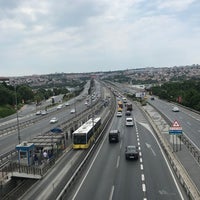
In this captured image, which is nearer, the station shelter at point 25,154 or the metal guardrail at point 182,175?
the metal guardrail at point 182,175

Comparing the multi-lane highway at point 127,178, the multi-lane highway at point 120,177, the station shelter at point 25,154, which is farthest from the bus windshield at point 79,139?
the station shelter at point 25,154

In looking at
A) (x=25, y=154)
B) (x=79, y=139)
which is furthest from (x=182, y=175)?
(x=79, y=139)

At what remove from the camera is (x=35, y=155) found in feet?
105

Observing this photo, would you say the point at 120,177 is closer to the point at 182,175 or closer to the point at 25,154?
the point at 182,175

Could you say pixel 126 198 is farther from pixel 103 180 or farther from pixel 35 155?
pixel 35 155

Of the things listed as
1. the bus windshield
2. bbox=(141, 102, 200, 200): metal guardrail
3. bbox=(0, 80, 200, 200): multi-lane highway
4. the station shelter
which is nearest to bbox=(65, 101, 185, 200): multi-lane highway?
bbox=(0, 80, 200, 200): multi-lane highway

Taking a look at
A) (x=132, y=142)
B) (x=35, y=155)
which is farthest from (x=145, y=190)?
(x=132, y=142)

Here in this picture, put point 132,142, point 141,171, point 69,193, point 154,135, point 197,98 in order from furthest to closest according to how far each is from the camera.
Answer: point 197,98 < point 154,135 < point 132,142 < point 141,171 < point 69,193

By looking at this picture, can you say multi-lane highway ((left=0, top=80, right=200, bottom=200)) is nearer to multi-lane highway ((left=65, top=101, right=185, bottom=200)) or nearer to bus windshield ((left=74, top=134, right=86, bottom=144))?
multi-lane highway ((left=65, top=101, right=185, bottom=200))

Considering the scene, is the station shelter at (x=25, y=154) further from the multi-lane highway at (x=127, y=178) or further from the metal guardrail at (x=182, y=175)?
the metal guardrail at (x=182, y=175)

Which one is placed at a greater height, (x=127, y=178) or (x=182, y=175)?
(x=182, y=175)

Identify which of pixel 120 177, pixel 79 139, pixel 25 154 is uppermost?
pixel 25 154

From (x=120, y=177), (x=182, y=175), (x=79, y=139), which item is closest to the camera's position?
(x=182, y=175)

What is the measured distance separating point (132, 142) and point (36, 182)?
66.0ft
